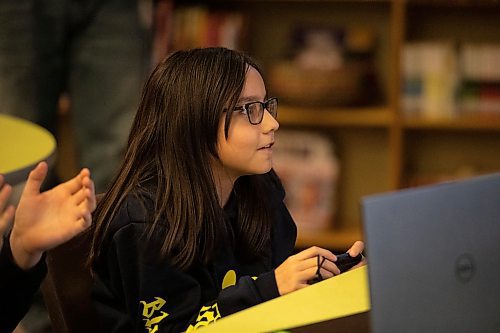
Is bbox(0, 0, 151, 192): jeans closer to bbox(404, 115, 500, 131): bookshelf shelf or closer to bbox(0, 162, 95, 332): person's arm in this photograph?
bbox(404, 115, 500, 131): bookshelf shelf

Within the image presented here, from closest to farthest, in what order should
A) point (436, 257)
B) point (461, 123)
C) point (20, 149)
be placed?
1. point (436, 257)
2. point (20, 149)
3. point (461, 123)

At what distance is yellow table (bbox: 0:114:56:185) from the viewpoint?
5.51ft

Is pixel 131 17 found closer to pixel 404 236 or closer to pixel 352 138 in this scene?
pixel 352 138

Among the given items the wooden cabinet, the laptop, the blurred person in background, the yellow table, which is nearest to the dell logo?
the laptop

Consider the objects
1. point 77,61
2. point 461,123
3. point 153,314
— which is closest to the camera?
point 153,314

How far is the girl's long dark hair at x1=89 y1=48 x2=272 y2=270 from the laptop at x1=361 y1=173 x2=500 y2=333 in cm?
49

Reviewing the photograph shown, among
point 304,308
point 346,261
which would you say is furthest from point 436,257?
point 346,261

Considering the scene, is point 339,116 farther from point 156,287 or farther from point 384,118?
point 156,287

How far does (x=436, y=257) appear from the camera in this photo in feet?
3.28

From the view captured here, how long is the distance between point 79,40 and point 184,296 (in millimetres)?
1577

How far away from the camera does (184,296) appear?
1423 mm

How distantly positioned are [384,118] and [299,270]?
2524 mm

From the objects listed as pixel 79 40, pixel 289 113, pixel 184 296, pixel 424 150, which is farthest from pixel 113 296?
pixel 424 150

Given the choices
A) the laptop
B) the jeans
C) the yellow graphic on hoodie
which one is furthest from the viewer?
the jeans
